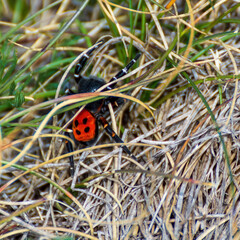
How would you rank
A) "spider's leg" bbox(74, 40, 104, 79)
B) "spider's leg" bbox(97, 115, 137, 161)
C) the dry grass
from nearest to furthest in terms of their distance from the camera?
the dry grass
"spider's leg" bbox(97, 115, 137, 161)
"spider's leg" bbox(74, 40, 104, 79)

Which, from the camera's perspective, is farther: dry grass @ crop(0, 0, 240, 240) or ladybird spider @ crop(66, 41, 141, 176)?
ladybird spider @ crop(66, 41, 141, 176)

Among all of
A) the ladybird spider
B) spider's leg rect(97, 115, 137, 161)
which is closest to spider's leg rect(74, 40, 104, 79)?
the ladybird spider

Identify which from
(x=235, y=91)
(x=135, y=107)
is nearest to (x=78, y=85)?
(x=135, y=107)

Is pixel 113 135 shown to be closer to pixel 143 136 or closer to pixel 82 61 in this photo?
pixel 143 136

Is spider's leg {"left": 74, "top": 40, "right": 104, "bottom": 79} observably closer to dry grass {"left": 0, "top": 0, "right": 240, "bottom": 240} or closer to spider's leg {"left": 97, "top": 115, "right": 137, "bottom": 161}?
dry grass {"left": 0, "top": 0, "right": 240, "bottom": 240}

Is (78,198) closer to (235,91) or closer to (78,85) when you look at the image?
(78,85)

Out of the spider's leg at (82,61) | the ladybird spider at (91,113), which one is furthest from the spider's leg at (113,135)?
the spider's leg at (82,61)
